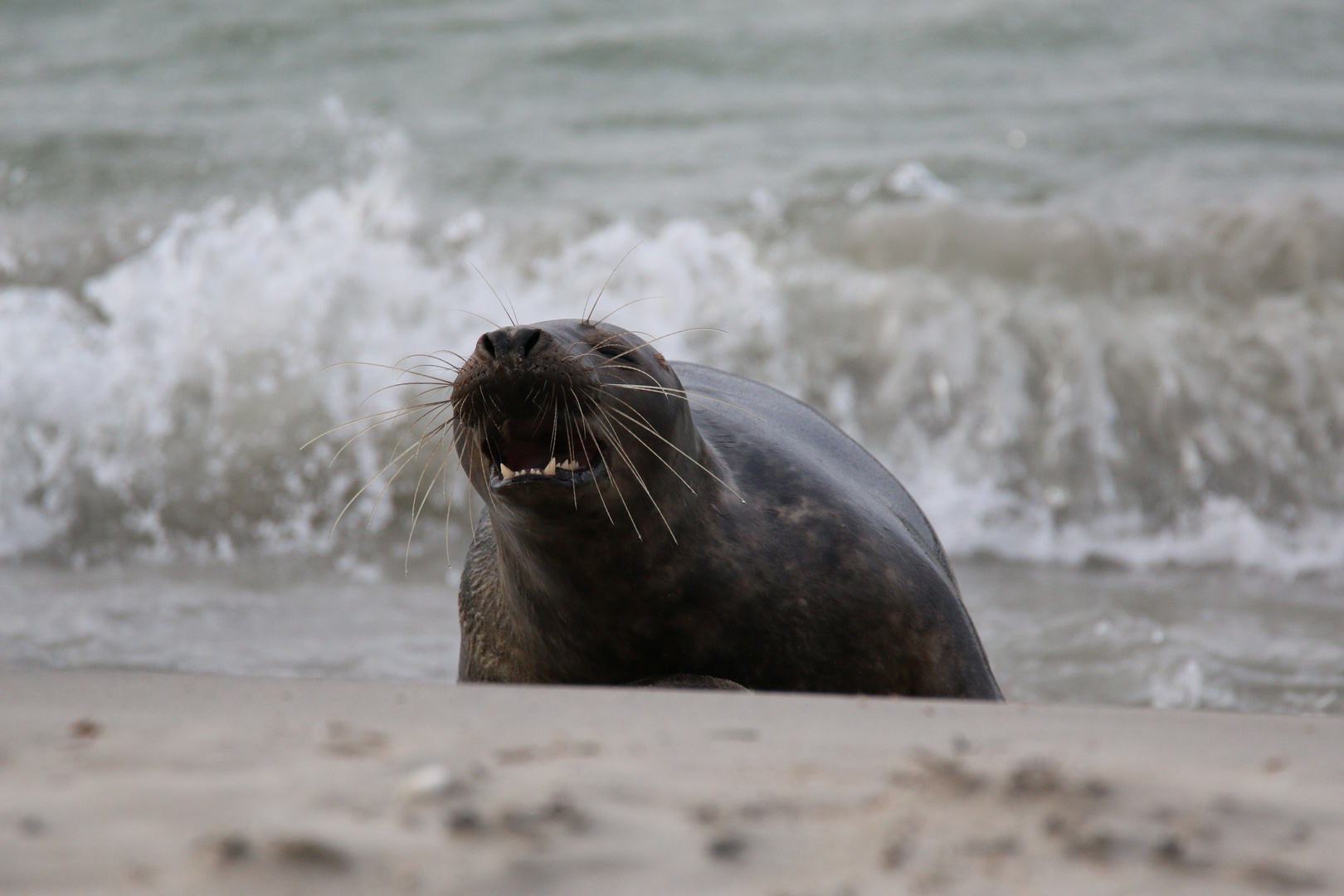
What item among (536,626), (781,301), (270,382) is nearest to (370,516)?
(270,382)

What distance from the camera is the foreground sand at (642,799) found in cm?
146

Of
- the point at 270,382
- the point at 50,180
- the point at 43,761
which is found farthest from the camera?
the point at 50,180

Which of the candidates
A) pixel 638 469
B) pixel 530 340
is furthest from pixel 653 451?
pixel 530 340

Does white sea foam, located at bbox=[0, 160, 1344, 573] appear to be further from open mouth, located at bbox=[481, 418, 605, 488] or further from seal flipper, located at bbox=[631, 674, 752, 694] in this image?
seal flipper, located at bbox=[631, 674, 752, 694]

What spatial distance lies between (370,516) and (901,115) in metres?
5.55

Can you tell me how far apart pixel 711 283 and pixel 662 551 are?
505 cm

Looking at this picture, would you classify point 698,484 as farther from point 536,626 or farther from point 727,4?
point 727,4

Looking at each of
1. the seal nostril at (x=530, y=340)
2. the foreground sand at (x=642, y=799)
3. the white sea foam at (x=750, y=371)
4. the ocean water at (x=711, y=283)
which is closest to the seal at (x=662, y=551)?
the seal nostril at (x=530, y=340)

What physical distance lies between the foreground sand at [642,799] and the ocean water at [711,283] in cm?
234

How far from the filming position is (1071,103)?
10.5 metres

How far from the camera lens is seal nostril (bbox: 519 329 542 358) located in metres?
2.82

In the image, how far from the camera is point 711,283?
26.3 ft

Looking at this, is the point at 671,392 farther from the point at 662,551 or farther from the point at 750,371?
the point at 750,371

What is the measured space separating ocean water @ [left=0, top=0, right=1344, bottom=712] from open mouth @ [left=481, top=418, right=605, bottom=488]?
1.39 m
